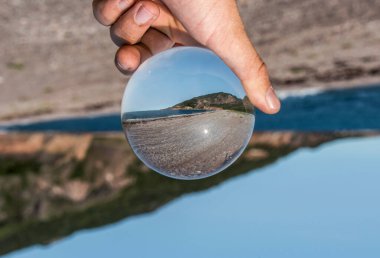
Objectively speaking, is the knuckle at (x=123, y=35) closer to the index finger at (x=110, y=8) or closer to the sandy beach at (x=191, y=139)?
the index finger at (x=110, y=8)

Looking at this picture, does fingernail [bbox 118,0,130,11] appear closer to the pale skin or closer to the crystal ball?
the pale skin

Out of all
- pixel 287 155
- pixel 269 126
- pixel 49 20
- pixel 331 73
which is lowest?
pixel 287 155

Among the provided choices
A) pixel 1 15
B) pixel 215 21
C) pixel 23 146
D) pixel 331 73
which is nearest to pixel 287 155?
pixel 331 73

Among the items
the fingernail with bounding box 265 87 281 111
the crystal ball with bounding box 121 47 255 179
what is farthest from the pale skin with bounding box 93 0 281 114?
the crystal ball with bounding box 121 47 255 179

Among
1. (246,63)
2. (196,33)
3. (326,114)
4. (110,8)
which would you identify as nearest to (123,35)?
(110,8)

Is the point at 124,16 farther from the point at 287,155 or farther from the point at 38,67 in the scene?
the point at 287,155
